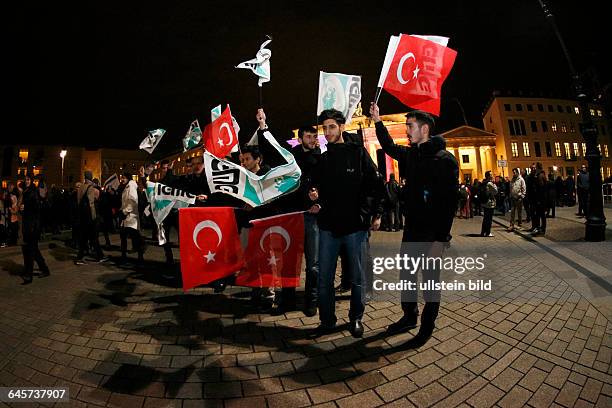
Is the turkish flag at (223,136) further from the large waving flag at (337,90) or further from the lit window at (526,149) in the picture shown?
the lit window at (526,149)

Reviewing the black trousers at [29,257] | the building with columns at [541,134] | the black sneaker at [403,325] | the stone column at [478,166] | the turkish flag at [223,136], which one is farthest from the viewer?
the stone column at [478,166]

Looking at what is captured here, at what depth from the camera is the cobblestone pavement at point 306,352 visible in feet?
8.11

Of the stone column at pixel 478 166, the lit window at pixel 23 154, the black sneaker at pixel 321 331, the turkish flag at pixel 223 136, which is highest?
the lit window at pixel 23 154

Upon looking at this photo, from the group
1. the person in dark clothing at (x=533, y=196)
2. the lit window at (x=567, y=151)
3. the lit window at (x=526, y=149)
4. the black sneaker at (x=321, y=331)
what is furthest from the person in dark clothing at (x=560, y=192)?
the lit window at (x=567, y=151)

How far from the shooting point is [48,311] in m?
4.59

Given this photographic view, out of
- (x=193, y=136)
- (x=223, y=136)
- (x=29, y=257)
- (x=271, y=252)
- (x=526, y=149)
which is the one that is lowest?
(x=29, y=257)

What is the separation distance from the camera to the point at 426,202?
328cm

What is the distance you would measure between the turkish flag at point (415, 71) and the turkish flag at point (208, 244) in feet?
9.89

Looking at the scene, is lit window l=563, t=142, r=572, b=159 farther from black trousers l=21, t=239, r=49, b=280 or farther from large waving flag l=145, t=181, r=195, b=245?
black trousers l=21, t=239, r=49, b=280

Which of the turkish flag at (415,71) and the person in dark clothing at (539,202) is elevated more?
the turkish flag at (415,71)

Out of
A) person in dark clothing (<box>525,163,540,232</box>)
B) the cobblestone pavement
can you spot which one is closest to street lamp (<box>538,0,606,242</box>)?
person in dark clothing (<box>525,163,540,232</box>)

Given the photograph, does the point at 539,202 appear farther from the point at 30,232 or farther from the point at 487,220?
the point at 30,232

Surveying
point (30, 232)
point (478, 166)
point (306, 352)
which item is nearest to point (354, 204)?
point (306, 352)

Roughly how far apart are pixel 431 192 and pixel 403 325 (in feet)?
4.99
